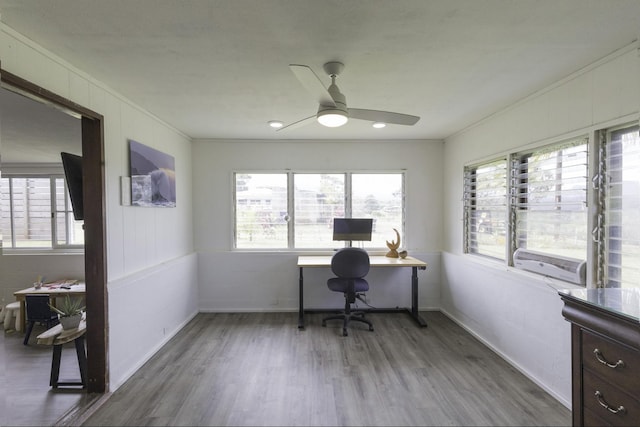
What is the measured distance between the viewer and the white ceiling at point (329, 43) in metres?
1.38

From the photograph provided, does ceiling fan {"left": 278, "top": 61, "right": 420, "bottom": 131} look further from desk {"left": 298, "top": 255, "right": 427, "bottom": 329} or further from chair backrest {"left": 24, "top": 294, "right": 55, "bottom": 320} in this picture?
chair backrest {"left": 24, "top": 294, "right": 55, "bottom": 320}

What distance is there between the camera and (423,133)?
146 inches

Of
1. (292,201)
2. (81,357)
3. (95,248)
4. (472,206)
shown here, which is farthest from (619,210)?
(81,357)

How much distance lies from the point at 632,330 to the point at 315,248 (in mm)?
3172

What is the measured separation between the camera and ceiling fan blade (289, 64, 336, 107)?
58.7 inches

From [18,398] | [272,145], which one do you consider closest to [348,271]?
[272,145]

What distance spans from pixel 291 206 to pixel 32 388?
118 inches

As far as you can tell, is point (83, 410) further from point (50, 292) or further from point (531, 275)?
point (531, 275)

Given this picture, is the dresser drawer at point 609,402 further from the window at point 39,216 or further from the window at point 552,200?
the window at point 39,216

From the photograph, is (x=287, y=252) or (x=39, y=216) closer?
(x=287, y=252)

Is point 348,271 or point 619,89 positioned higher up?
point 619,89

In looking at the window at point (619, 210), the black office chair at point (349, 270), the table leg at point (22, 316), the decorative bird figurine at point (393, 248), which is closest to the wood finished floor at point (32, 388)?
the table leg at point (22, 316)

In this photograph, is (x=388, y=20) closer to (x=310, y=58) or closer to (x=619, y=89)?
(x=310, y=58)

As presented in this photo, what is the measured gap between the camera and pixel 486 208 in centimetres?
318
